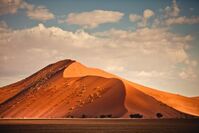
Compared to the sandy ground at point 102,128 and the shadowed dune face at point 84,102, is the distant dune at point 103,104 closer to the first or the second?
the shadowed dune face at point 84,102

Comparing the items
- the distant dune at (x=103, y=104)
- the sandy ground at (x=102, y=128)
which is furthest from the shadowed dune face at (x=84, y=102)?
the sandy ground at (x=102, y=128)

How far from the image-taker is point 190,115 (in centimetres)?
18888

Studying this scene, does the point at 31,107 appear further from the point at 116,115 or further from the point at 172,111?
the point at 172,111

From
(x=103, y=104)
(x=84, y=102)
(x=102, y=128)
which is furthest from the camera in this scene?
(x=84, y=102)

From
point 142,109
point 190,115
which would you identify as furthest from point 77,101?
point 190,115

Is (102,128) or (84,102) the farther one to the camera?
(84,102)

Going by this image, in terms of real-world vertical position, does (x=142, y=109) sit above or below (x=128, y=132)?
below

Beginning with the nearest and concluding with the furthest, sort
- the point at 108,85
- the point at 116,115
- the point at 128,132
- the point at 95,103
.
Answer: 1. the point at 128,132
2. the point at 116,115
3. the point at 95,103
4. the point at 108,85

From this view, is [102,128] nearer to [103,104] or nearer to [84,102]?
[103,104]

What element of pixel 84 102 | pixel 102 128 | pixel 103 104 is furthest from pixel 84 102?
pixel 102 128

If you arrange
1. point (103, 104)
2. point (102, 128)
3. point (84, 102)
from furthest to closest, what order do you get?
point (84, 102)
point (103, 104)
point (102, 128)

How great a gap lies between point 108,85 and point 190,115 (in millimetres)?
40664

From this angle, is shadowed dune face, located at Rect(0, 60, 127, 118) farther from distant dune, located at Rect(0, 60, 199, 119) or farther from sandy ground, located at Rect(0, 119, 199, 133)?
sandy ground, located at Rect(0, 119, 199, 133)

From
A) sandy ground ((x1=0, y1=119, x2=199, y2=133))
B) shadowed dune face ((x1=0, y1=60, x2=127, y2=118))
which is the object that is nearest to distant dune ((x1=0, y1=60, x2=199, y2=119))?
shadowed dune face ((x1=0, y1=60, x2=127, y2=118))
